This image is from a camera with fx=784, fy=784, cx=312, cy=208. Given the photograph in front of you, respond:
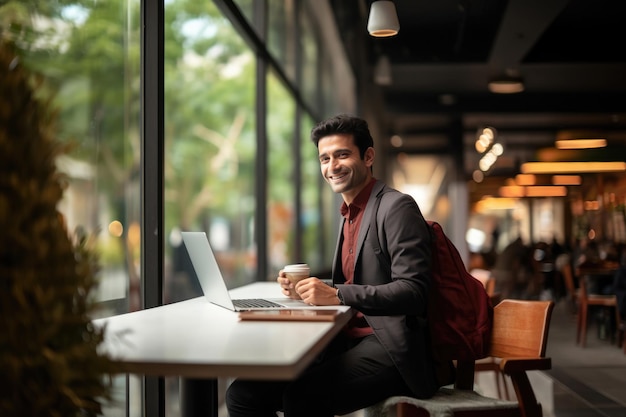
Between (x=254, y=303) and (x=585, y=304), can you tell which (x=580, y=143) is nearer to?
(x=585, y=304)

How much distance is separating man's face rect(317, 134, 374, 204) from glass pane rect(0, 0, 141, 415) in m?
0.84

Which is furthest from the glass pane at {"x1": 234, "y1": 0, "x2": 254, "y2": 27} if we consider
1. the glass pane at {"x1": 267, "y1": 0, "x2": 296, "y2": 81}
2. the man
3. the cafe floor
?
the cafe floor

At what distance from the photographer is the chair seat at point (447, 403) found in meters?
2.34

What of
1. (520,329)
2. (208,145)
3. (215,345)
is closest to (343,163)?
(520,329)

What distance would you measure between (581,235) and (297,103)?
12.8 feet

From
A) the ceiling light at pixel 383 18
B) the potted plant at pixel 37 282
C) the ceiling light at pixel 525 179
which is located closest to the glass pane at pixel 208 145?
the ceiling light at pixel 383 18

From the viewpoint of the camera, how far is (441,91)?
12.2 m

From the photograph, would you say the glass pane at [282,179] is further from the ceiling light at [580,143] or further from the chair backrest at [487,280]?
the ceiling light at [580,143]

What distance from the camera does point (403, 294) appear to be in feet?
7.80

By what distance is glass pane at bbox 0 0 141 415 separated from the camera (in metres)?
2.48

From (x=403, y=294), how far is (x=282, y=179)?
597 centimetres

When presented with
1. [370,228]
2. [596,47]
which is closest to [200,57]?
[596,47]

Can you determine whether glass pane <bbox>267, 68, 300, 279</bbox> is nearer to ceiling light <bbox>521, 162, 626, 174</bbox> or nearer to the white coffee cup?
ceiling light <bbox>521, 162, 626, 174</bbox>

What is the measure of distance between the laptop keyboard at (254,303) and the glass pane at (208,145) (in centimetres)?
332
